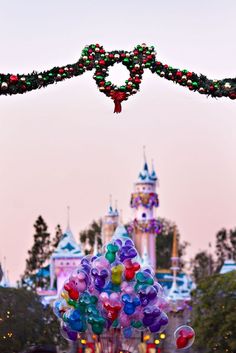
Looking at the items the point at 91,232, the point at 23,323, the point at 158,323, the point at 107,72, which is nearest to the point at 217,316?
the point at 23,323

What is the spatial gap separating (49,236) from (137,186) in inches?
462

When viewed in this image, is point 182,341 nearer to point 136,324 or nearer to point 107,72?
point 136,324

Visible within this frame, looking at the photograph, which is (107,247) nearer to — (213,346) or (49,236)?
(213,346)

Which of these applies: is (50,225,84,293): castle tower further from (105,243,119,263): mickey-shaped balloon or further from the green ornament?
the green ornament

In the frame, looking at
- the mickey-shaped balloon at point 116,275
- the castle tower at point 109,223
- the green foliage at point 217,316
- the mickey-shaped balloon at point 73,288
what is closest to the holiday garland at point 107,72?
the mickey-shaped balloon at point 116,275

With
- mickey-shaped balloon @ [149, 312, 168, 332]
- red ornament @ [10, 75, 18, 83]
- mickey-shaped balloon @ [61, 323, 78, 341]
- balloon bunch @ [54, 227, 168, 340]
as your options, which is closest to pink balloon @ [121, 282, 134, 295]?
balloon bunch @ [54, 227, 168, 340]

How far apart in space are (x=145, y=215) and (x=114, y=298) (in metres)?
62.3

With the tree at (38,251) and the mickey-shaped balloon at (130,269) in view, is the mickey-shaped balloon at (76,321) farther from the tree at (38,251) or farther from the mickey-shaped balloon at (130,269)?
the tree at (38,251)

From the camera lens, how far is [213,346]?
3272 centimetres

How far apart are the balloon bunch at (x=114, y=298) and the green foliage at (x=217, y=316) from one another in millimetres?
8850

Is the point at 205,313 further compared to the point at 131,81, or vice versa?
the point at 205,313

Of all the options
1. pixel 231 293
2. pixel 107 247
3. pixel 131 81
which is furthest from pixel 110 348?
pixel 231 293

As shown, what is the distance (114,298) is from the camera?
21984 millimetres

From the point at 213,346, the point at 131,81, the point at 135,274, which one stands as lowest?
the point at 213,346
